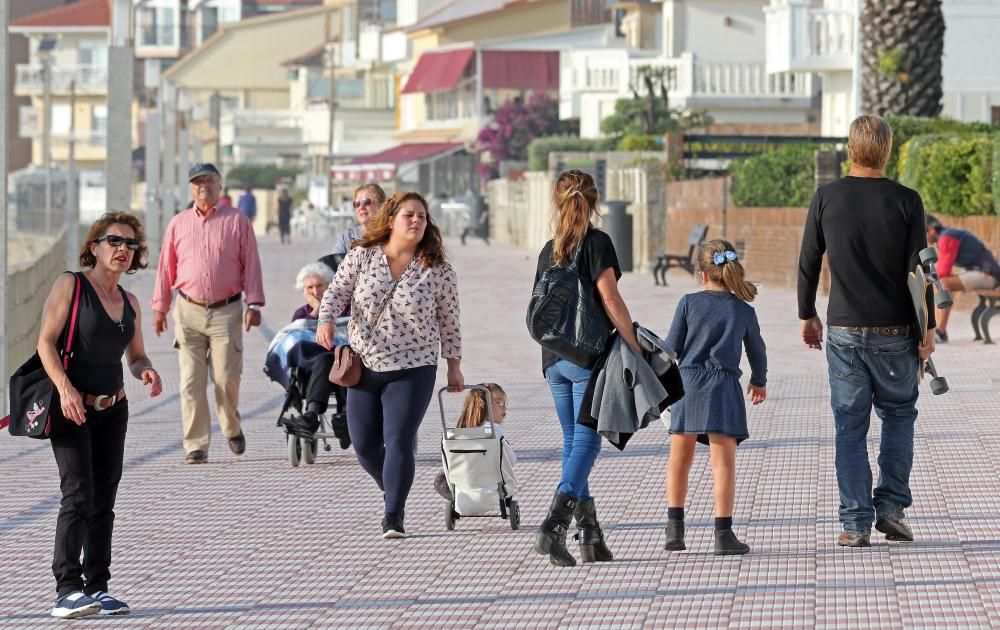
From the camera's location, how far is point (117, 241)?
24.9 feet

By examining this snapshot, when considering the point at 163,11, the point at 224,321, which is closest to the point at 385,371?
the point at 224,321

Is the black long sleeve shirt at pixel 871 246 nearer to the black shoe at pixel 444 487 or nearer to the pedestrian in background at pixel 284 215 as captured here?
the black shoe at pixel 444 487

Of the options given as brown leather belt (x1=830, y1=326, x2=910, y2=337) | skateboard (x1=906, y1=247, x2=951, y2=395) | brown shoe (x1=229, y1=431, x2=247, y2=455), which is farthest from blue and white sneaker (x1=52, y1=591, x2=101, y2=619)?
brown shoe (x1=229, y1=431, x2=247, y2=455)

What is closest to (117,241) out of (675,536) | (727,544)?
→ (675,536)

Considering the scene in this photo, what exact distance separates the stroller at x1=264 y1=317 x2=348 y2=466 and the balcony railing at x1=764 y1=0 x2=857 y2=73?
3335 centimetres

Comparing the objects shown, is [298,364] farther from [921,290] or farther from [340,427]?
[921,290]

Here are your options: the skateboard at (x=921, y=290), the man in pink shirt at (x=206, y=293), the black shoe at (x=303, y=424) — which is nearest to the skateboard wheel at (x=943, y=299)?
the skateboard at (x=921, y=290)

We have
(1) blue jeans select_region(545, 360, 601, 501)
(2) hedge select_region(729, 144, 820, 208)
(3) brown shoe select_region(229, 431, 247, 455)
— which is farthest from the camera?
(2) hedge select_region(729, 144, 820, 208)

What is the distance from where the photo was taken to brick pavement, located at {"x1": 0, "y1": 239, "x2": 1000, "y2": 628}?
24.3ft

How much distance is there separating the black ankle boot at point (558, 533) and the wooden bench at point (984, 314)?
11.7 m

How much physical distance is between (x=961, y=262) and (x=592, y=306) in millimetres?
12273

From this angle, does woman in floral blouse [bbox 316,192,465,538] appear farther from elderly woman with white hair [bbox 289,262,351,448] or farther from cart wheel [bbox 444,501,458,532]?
elderly woman with white hair [bbox 289,262,351,448]

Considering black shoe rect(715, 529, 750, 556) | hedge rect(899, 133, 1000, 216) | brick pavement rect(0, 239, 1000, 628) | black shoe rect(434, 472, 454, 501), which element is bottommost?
brick pavement rect(0, 239, 1000, 628)

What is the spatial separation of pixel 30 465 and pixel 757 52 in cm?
5305
